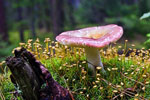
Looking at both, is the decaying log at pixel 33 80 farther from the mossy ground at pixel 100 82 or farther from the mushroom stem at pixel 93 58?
the mushroom stem at pixel 93 58

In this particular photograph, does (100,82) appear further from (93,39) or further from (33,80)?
(33,80)

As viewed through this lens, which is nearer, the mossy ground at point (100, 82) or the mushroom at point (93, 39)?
the mushroom at point (93, 39)

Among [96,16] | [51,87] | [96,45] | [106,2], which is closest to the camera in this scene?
[96,45]

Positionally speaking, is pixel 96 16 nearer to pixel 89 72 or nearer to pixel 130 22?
pixel 130 22

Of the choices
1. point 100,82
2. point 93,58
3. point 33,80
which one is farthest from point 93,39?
point 33,80

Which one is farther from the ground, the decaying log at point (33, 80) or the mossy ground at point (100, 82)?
the decaying log at point (33, 80)

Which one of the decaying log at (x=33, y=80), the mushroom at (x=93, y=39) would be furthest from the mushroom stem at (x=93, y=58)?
the decaying log at (x=33, y=80)

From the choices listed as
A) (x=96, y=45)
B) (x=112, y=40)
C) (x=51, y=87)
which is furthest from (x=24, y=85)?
(x=112, y=40)

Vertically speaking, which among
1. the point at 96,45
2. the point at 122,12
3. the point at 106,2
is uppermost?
the point at 106,2
